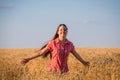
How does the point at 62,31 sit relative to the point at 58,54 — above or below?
above

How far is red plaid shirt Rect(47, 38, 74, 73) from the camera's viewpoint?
5.62 m

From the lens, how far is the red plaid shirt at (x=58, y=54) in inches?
221

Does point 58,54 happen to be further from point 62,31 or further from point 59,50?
point 62,31

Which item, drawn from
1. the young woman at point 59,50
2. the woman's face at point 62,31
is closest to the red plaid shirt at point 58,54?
the young woman at point 59,50

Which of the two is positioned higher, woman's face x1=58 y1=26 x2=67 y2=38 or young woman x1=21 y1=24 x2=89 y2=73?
woman's face x1=58 y1=26 x2=67 y2=38

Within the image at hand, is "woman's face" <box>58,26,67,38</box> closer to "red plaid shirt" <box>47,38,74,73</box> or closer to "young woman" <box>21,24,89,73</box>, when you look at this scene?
"young woman" <box>21,24,89,73</box>

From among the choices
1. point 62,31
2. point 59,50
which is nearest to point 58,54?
point 59,50

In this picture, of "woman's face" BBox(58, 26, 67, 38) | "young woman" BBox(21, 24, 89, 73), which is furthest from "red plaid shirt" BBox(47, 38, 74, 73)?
"woman's face" BBox(58, 26, 67, 38)

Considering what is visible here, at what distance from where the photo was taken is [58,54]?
5.64m

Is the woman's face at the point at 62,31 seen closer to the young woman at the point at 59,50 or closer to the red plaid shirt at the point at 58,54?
the young woman at the point at 59,50

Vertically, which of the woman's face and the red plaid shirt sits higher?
the woman's face

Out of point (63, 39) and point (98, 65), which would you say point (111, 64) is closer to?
point (98, 65)

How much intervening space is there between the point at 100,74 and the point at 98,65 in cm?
63

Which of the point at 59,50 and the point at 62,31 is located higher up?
the point at 62,31
